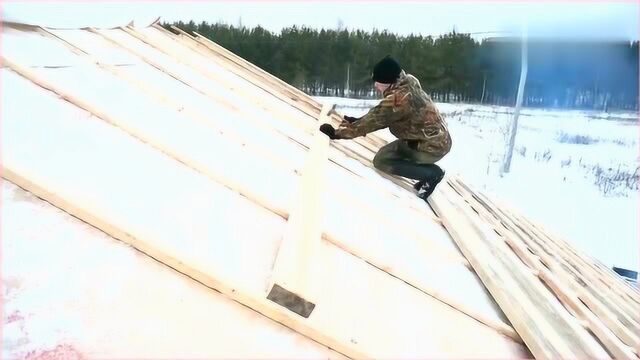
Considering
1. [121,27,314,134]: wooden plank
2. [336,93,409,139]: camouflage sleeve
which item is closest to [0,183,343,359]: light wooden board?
[336,93,409,139]: camouflage sleeve

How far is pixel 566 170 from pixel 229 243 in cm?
1314

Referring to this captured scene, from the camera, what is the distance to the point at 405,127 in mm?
3637

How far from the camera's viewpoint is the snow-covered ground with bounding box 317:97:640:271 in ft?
27.6

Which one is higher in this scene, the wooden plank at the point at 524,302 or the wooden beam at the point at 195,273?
the wooden beam at the point at 195,273

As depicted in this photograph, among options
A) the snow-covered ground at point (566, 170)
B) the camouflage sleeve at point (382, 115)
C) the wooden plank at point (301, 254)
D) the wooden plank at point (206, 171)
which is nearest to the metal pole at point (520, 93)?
the snow-covered ground at point (566, 170)

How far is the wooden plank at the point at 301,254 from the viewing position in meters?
1.41

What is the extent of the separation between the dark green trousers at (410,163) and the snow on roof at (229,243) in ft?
1.26

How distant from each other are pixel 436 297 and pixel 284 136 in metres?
2.11

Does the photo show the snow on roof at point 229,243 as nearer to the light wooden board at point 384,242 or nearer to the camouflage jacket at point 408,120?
the light wooden board at point 384,242

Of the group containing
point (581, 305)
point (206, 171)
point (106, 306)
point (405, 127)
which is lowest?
point (581, 305)

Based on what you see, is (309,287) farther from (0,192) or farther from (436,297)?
(0,192)

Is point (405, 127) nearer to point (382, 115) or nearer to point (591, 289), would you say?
point (382, 115)

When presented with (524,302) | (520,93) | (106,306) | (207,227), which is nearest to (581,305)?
(524,302)

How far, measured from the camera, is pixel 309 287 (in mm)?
1458
